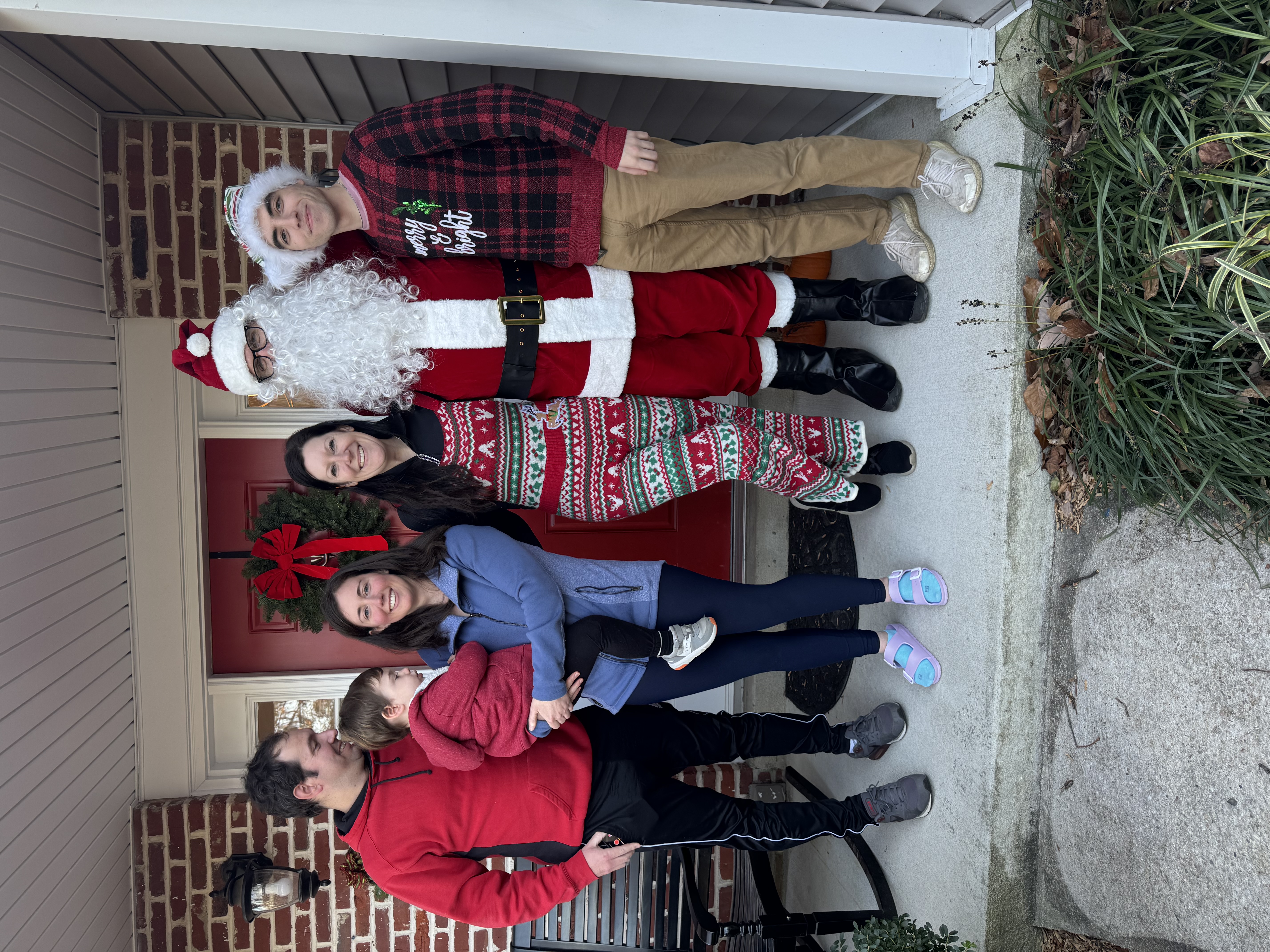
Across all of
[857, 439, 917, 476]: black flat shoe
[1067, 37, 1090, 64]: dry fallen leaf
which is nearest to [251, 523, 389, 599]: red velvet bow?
[857, 439, 917, 476]: black flat shoe

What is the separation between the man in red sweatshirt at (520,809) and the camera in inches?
82.4

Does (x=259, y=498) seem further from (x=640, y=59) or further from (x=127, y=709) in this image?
(x=640, y=59)

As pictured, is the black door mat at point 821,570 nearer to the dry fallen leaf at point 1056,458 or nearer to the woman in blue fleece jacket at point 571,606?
the woman in blue fleece jacket at point 571,606

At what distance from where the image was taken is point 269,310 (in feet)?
6.60

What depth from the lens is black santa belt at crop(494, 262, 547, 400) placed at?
2.11m

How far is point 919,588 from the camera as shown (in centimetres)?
249

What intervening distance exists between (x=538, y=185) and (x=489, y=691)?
1.42 metres

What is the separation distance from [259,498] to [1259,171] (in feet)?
11.8

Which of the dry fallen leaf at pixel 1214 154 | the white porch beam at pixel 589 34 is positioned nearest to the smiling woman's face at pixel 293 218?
the white porch beam at pixel 589 34

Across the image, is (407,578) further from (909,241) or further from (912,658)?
(909,241)

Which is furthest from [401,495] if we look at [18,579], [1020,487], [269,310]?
[1020,487]

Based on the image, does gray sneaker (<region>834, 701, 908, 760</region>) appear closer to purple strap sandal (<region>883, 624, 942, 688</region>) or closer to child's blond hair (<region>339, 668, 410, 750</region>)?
purple strap sandal (<region>883, 624, 942, 688</region>)

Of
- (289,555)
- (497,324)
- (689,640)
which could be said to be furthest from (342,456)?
(289,555)

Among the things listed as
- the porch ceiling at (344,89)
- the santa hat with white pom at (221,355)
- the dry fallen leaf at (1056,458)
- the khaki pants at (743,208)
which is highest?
the porch ceiling at (344,89)
